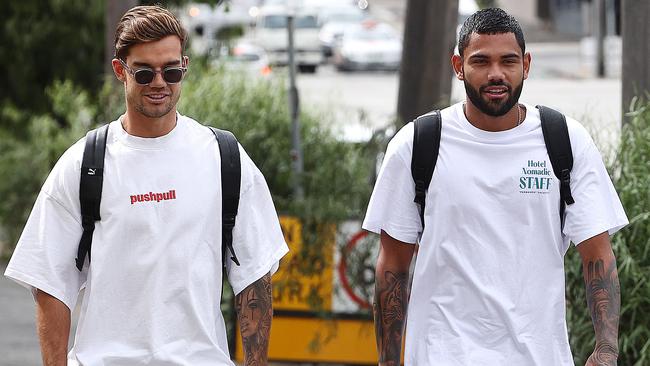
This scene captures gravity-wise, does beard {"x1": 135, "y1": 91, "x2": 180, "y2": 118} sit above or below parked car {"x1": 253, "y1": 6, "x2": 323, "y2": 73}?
above

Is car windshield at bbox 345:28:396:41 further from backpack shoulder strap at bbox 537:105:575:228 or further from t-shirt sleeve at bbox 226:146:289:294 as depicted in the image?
t-shirt sleeve at bbox 226:146:289:294

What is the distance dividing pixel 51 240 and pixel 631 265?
296 cm

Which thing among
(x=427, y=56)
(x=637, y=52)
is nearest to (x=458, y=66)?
(x=637, y=52)

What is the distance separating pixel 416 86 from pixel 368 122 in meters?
0.71

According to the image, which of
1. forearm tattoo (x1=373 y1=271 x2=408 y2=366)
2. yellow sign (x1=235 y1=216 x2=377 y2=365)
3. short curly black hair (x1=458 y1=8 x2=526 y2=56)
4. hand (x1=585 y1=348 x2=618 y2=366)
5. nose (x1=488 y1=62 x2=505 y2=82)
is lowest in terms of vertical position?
yellow sign (x1=235 y1=216 x2=377 y2=365)

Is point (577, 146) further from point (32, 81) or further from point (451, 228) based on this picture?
point (32, 81)

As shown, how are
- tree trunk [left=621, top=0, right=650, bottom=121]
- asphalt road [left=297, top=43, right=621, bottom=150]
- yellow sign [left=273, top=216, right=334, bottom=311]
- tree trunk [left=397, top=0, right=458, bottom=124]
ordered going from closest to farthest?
tree trunk [left=621, top=0, right=650, bottom=121] → yellow sign [left=273, top=216, right=334, bottom=311] → tree trunk [left=397, top=0, right=458, bottom=124] → asphalt road [left=297, top=43, right=621, bottom=150]

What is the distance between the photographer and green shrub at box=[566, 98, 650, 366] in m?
6.26

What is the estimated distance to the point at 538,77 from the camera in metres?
36.3

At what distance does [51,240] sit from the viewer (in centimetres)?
415

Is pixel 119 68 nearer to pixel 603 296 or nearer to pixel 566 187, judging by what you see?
pixel 566 187

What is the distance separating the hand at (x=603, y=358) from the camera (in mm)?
4309

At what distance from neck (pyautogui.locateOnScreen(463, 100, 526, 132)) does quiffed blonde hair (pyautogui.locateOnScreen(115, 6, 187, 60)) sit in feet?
2.93

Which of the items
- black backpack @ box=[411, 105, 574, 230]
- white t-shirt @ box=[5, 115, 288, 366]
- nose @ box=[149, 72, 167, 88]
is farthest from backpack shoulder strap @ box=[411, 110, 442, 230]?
nose @ box=[149, 72, 167, 88]
